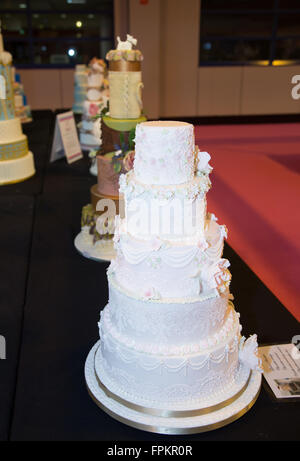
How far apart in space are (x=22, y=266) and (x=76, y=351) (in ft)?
2.99

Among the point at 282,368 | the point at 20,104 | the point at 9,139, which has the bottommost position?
the point at 282,368

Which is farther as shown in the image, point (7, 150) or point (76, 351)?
point (7, 150)

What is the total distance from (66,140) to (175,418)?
3542mm

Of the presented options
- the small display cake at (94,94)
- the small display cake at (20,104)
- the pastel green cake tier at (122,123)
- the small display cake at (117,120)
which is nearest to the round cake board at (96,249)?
the small display cake at (117,120)

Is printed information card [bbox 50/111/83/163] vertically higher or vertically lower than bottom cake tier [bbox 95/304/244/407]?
higher

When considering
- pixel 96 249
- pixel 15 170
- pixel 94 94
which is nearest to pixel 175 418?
pixel 96 249

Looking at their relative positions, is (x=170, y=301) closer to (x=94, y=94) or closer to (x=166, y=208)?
(x=166, y=208)

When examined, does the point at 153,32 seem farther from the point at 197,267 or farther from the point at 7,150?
the point at 197,267

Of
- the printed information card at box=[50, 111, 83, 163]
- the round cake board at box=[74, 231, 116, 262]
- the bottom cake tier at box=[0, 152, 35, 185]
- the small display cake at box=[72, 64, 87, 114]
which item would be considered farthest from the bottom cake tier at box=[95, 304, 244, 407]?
the small display cake at box=[72, 64, 87, 114]

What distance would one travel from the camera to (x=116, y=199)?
2.90 meters

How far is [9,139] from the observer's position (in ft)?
→ 13.6

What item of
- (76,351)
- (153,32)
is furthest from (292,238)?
(153,32)

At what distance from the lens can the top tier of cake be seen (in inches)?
60.8

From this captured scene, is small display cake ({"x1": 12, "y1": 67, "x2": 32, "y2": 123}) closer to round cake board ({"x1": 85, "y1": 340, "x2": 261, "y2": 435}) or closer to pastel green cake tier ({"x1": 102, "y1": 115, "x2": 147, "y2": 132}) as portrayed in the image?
pastel green cake tier ({"x1": 102, "y1": 115, "x2": 147, "y2": 132})
